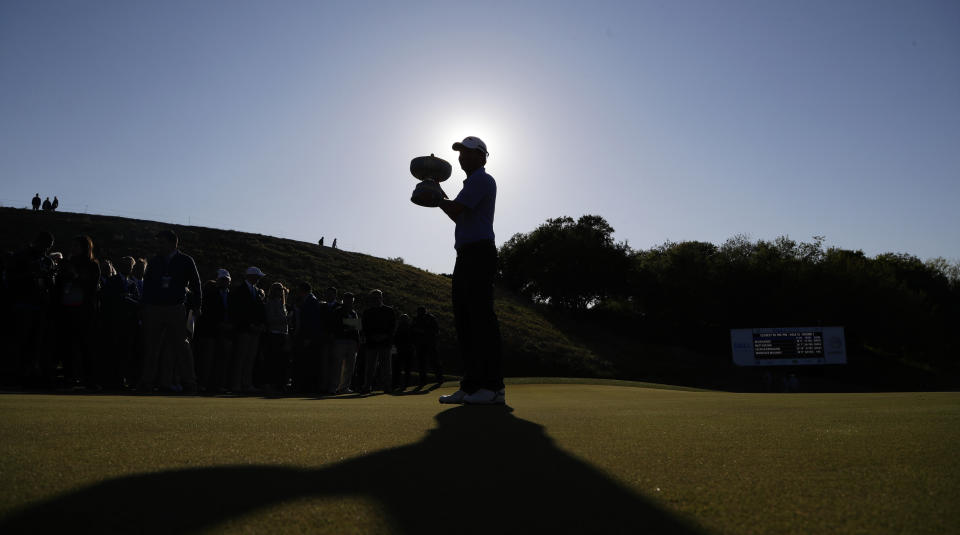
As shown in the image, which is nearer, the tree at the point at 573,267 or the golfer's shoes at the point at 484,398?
the golfer's shoes at the point at 484,398

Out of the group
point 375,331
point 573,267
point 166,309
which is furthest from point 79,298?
point 573,267

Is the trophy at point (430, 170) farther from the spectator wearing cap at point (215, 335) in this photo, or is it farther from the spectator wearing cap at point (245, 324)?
the spectator wearing cap at point (215, 335)

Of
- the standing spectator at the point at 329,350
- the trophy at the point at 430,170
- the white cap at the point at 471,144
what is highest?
the white cap at the point at 471,144

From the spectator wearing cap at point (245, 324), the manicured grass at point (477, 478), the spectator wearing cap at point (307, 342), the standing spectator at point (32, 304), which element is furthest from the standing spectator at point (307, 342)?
the manicured grass at point (477, 478)

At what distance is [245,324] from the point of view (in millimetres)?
10422

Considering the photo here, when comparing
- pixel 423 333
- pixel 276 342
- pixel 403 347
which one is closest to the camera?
pixel 276 342

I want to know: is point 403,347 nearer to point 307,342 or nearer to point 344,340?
point 307,342

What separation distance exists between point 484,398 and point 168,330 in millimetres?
5594

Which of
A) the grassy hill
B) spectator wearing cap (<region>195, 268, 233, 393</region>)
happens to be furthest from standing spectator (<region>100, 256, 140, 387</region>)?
the grassy hill

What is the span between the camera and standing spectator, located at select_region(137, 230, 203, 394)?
8289 millimetres

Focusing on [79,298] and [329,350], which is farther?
[329,350]

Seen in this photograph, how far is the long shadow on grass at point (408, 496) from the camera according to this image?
1.48 m

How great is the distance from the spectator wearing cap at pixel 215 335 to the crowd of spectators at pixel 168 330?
0.06 ft

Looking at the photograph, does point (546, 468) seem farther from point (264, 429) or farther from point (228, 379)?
point (228, 379)
